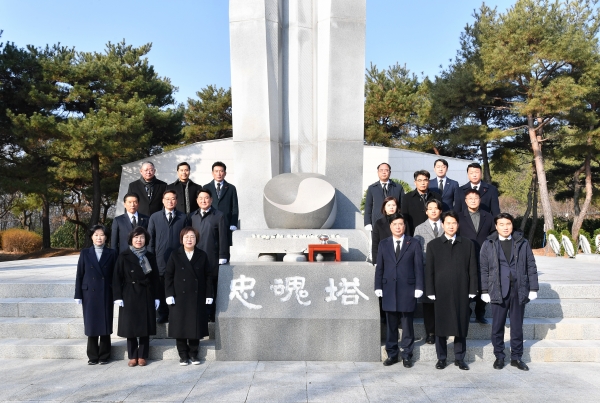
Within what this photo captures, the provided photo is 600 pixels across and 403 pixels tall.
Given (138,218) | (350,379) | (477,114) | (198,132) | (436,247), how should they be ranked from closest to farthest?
(350,379) → (436,247) → (138,218) → (477,114) → (198,132)

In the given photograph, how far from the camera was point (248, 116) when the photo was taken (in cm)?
759

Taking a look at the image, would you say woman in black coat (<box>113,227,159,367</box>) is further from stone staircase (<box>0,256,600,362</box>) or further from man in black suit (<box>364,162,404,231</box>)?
man in black suit (<box>364,162,404,231</box>)

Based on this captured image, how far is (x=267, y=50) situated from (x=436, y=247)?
4373mm

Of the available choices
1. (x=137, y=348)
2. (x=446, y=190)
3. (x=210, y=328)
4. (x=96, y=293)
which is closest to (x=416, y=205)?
(x=446, y=190)

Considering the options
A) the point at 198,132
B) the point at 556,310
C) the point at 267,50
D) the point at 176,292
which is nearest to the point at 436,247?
the point at 556,310

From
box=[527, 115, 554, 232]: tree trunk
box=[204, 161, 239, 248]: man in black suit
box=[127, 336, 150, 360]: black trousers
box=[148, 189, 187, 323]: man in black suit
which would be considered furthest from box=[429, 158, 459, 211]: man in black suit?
box=[527, 115, 554, 232]: tree trunk

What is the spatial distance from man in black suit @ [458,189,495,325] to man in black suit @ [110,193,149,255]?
314 centimetres

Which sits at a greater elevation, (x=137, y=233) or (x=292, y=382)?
(x=137, y=233)

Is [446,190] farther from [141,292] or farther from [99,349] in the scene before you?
[99,349]

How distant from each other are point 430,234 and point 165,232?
250 cm

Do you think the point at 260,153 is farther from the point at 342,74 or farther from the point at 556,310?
the point at 556,310

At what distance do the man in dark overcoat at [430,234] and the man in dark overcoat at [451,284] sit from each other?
0.24m

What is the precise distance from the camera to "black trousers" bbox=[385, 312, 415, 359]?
4422 mm

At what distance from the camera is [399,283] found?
173 inches
